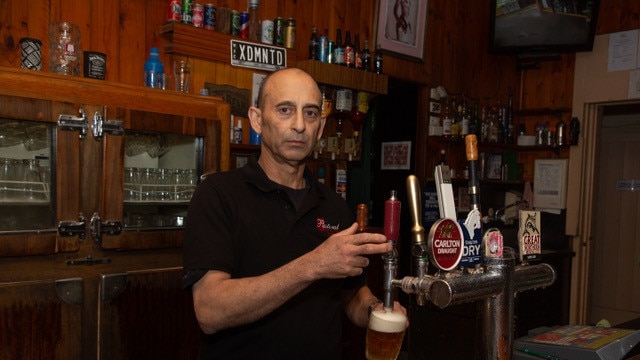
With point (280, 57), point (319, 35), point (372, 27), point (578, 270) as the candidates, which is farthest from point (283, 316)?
point (578, 270)

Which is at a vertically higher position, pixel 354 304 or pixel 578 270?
pixel 354 304

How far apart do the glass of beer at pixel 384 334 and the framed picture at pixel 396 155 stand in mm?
3906

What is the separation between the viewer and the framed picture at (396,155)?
4879 millimetres

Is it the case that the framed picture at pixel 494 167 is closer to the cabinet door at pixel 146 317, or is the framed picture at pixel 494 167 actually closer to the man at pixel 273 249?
the cabinet door at pixel 146 317

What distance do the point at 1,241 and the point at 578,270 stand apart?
4.89 m

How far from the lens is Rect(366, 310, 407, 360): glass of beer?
1.00 meters

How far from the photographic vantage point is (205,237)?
54.0 inches

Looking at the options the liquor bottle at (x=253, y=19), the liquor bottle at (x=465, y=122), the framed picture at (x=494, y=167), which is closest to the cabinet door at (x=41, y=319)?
the liquor bottle at (x=253, y=19)

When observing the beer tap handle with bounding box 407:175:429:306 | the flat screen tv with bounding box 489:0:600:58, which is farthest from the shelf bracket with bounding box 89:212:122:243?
the flat screen tv with bounding box 489:0:600:58

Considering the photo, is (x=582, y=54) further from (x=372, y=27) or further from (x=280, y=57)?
(x=280, y=57)

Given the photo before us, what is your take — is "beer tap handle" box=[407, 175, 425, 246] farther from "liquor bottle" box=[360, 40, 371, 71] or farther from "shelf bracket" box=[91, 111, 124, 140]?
"liquor bottle" box=[360, 40, 371, 71]

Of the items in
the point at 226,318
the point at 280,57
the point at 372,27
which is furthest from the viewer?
the point at 372,27

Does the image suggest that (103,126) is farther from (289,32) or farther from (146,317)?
(289,32)

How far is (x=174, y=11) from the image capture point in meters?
2.99
